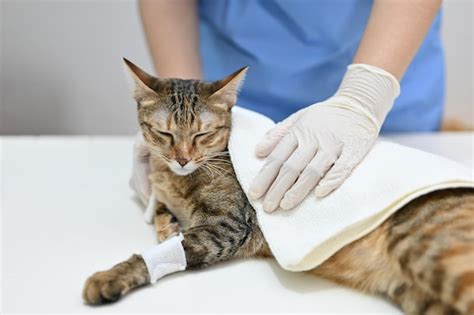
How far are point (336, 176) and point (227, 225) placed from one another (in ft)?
0.79

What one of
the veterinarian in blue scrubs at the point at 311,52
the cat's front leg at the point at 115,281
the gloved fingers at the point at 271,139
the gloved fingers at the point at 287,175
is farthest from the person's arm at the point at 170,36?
the cat's front leg at the point at 115,281

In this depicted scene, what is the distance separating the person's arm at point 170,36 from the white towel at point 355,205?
0.69 m

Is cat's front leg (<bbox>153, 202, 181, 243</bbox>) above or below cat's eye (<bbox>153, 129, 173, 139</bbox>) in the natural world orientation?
below

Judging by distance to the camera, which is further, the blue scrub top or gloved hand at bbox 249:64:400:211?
the blue scrub top

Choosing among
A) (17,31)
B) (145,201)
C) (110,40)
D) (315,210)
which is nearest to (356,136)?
(315,210)

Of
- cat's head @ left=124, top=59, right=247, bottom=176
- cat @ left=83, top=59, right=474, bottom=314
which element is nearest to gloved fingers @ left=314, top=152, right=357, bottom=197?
cat @ left=83, top=59, right=474, bottom=314

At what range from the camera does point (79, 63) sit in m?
2.65

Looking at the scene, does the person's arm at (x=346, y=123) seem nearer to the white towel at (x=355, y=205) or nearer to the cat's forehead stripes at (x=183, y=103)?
the white towel at (x=355, y=205)

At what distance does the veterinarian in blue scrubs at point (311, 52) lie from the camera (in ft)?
4.29

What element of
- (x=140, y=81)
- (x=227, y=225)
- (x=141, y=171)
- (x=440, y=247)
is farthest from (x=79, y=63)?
(x=440, y=247)

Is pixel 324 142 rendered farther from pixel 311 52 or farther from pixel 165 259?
pixel 311 52

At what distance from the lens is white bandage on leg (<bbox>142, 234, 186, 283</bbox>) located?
3.31 feet

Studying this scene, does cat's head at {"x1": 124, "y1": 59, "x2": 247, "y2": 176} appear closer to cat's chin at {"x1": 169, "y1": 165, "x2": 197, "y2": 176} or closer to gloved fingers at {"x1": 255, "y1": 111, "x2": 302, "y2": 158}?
cat's chin at {"x1": 169, "y1": 165, "x2": 197, "y2": 176}

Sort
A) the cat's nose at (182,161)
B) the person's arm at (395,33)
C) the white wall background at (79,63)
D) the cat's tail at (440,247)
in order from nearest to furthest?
1. the cat's tail at (440,247)
2. the cat's nose at (182,161)
3. the person's arm at (395,33)
4. the white wall background at (79,63)
